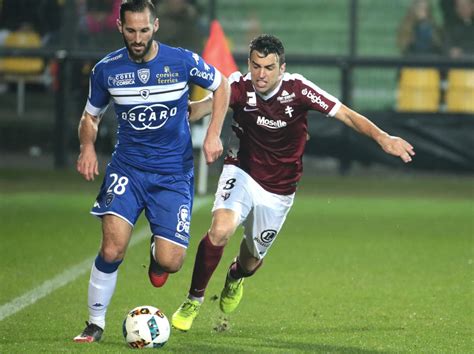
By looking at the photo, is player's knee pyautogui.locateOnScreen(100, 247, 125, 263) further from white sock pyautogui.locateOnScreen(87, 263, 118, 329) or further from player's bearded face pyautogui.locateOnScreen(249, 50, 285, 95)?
player's bearded face pyautogui.locateOnScreen(249, 50, 285, 95)

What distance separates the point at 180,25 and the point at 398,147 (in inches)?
471

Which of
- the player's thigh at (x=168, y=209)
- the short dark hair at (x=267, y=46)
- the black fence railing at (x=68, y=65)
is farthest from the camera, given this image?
the black fence railing at (x=68, y=65)

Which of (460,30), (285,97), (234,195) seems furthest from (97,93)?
(460,30)

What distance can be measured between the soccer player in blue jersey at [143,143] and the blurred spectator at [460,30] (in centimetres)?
1185

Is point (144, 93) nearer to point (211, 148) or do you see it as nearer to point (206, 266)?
point (211, 148)

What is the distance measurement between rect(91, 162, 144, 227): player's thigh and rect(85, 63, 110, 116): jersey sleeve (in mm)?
366

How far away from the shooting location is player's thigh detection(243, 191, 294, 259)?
28.1 feet

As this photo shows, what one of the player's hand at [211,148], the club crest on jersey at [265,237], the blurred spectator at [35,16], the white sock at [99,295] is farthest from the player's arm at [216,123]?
the blurred spectator at [35,16]

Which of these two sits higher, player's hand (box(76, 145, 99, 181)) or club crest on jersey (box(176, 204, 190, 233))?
player's hand (box(76, 145, 99, 181))

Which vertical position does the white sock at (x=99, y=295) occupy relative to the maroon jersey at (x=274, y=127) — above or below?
below

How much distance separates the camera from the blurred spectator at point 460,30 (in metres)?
19.2

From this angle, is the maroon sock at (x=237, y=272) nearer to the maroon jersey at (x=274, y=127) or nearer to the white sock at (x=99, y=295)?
the maroon jersey at (x=274, y=127)

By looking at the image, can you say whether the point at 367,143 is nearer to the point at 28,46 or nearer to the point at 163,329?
the point at 28,46

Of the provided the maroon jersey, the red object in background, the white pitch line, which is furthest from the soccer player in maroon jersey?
the red object in background
